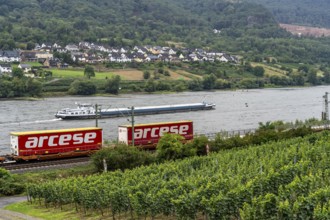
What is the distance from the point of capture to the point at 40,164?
56375mm

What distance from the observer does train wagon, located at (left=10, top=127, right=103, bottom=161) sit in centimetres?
5738

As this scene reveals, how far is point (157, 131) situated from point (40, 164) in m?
17.0

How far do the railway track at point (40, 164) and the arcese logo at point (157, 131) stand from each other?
29.0 feet

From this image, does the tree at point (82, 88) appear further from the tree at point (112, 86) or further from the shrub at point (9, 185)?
the shrub at point (9, 185)

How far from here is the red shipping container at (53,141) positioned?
188 ft

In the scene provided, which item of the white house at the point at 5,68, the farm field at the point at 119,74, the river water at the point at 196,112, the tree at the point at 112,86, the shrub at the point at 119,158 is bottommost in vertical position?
the river water at the point at 196,112

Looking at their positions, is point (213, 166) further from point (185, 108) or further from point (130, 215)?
point (185, 108)

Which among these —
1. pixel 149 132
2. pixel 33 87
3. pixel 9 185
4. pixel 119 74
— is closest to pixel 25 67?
pixel 119 74

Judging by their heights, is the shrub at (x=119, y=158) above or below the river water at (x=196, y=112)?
above

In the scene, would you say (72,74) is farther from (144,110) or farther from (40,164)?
(40,164)

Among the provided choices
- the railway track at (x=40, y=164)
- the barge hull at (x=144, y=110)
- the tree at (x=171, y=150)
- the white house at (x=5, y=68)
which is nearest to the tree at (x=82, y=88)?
the white house at (x=5, y=68)

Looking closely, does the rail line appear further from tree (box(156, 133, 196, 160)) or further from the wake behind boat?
the wake behind boat

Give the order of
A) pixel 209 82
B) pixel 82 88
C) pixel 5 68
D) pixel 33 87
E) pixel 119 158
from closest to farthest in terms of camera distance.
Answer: pixel 119 158, pixel 33 87, pixel 82 88, pixel 5 68, pixel 209 82

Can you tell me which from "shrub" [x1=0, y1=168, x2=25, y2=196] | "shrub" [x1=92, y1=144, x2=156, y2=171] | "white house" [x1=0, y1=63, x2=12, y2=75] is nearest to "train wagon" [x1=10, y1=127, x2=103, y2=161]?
"shrub" [x1=92, y1=144, x2=156, y2=171]
